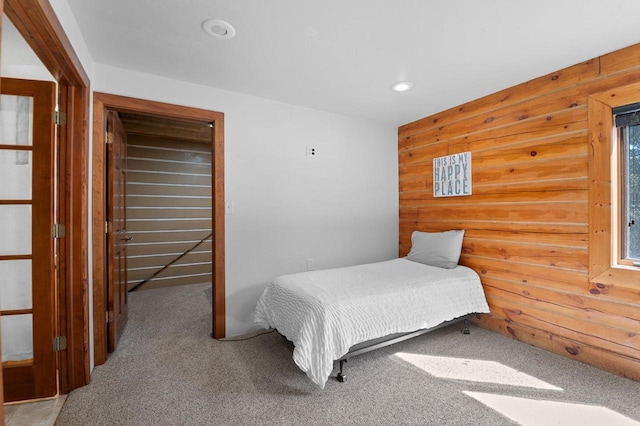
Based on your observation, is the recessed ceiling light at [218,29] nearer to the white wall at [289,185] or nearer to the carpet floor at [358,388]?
the white wall at [289,185]

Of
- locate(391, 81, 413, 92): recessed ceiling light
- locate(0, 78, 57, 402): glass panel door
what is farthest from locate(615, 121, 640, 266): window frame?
locate(0, 78, 57, 402): glass panel door

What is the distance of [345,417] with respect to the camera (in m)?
1.74

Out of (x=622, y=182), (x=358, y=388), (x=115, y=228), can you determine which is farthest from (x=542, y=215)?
(x=115, y=228)

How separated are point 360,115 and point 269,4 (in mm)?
2062

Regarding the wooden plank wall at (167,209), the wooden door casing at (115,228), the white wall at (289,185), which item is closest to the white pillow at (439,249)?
the white wall at (289,185)

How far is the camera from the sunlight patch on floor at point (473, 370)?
2074 mm

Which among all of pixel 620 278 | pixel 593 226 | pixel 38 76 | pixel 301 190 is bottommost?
pixel 620 278

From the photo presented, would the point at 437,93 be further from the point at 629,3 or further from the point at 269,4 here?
the point at 269,4

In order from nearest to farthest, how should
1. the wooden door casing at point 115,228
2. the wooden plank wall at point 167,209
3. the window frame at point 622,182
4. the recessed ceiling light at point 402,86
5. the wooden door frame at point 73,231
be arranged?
the wooden door frame at point 73,231 < the window frame at point 622,182 < the wooden door casing at point 115,228 < the recessed ceiling light at point 402,86 < the wooden plank wall at point 167,209

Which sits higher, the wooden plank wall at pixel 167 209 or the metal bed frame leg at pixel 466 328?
the wooden plank wall at pixel 167 209

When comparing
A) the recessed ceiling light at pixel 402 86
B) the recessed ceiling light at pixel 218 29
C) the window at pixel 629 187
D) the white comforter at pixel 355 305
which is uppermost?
the recessed ceiling light at pixel 402 86

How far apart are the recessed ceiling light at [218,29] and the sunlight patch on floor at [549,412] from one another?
2874mm

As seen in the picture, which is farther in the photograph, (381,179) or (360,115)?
(381,179)

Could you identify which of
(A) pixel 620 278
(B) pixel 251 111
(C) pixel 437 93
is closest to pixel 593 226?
(A) pixel 620 278
